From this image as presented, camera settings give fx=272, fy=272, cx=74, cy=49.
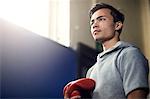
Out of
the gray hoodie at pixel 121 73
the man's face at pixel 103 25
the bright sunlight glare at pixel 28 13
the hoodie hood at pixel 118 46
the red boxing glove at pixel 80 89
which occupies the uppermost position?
the bright sunlight glare at pixel 28 13

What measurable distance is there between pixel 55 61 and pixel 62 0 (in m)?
0.44

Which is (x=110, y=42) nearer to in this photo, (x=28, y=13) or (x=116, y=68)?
(x=116, y=68)

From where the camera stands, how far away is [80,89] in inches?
34.1

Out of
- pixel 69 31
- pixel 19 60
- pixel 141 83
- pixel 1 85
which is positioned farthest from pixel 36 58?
pixel 141 83

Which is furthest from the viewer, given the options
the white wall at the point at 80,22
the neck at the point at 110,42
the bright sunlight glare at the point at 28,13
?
the white wall at the point at 80,22

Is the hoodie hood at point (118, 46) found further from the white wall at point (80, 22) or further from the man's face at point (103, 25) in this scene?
the white wall at point (80, 22)

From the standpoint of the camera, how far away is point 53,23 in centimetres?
174

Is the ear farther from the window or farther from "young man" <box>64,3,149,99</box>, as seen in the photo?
the window

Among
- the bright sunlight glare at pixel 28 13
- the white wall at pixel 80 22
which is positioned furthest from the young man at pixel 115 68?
the white wall at pixel 80 22

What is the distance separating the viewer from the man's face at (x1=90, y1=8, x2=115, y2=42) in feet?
3.11

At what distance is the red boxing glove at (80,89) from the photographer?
0.85 metres

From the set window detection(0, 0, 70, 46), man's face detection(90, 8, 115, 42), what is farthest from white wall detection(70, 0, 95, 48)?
man's face detection(90, 8, 115, 42)

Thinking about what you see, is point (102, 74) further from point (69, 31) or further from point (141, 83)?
point (69, 31)

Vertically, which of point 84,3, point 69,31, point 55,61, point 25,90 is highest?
point 84,3
